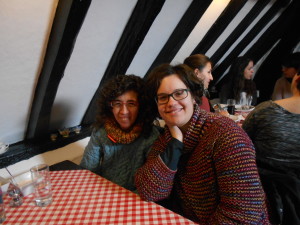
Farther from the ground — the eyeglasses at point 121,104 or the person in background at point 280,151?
the eyeglasses at point 121,104

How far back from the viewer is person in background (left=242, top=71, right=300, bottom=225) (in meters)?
0.93

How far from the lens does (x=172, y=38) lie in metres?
2.56

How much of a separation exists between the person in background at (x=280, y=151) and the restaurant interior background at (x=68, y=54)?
4.02 ft

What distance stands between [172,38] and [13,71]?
1782mm

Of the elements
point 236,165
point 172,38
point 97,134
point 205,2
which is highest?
point 205,2

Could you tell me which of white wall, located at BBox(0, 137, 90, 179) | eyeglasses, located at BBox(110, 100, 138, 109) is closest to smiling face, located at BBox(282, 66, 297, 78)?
eyeglasses, located at BBox(110, 100, 138, 109)

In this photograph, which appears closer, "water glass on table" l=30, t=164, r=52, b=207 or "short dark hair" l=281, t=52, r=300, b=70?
"water glass on table" l=30, t=164, r=52, b=207

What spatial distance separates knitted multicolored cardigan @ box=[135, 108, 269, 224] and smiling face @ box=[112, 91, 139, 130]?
0.31 meters

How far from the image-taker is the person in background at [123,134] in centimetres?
139

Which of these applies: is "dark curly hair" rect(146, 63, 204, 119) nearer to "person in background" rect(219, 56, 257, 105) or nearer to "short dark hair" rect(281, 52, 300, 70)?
"person in background" rect(219, 56, 257, 105)

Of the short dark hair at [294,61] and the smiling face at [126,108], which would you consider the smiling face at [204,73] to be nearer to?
the smiling face at [126,108]

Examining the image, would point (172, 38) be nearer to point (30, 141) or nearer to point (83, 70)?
point (83, 70)

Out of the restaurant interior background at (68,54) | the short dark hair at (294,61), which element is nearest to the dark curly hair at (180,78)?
the restaurant interior background at (68,54)

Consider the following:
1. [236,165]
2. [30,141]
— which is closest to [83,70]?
[30,141]
